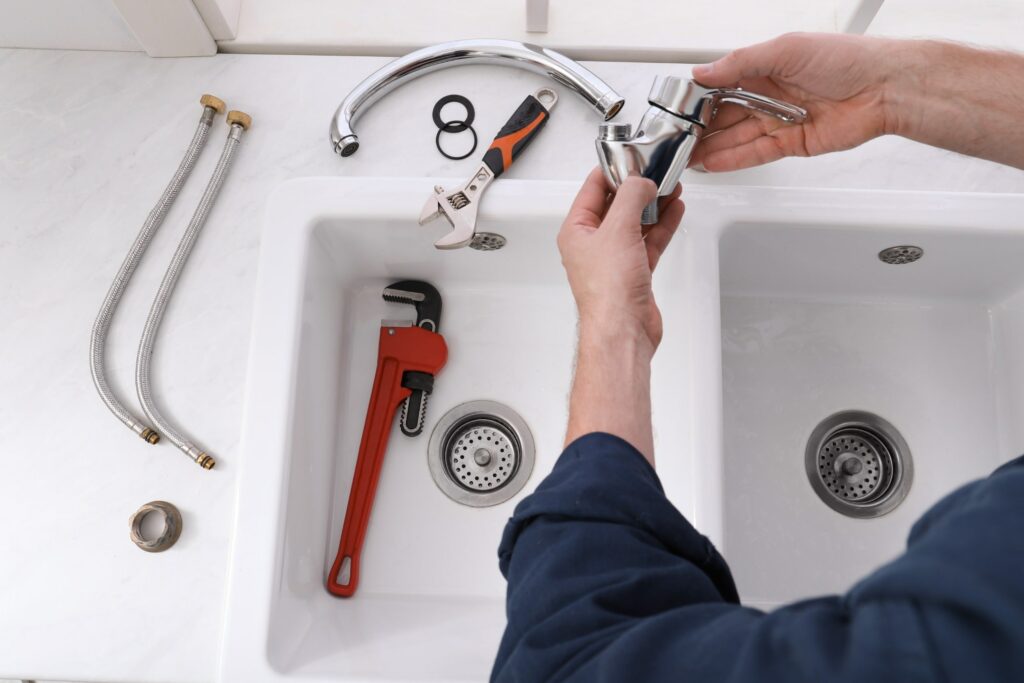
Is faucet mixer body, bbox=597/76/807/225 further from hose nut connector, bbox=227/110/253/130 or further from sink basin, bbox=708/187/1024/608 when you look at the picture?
hose nut connector, bbox=227/110/253/130

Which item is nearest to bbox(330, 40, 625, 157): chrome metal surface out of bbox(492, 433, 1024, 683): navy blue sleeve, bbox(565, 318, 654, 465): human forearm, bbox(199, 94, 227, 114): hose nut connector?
bbox(199, 94, 227, 114): hose nut connector

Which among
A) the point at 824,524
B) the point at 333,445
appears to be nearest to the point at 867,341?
→ the point at 824,524

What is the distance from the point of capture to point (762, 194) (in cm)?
71

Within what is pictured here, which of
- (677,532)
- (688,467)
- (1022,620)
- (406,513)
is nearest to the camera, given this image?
(1022,620)

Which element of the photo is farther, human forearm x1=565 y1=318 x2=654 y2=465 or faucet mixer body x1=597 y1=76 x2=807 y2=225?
faucet mixer body x1=597 y1=76 x2=807 y2=225

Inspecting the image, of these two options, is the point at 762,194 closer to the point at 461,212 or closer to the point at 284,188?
the point at 461,212

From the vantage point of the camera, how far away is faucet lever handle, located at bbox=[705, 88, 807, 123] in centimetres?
63

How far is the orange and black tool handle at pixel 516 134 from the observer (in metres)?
0.77

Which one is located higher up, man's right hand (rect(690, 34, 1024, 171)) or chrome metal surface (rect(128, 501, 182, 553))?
man's right hand (rect(690, 34, 1024, 171))

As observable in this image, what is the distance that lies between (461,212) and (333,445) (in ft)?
0.94

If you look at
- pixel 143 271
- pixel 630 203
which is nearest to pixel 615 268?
pixel 630 203

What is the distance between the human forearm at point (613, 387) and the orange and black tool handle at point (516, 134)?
0.93ft

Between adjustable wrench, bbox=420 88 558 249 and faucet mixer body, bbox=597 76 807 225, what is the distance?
0.15m

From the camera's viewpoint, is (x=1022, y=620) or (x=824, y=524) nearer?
(x=1022, y=620)
